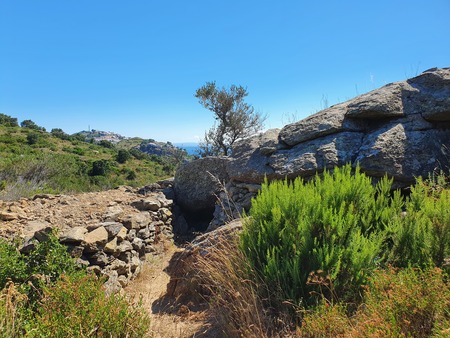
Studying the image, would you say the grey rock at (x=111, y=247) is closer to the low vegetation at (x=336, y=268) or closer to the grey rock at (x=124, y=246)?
the grey rock at (x=124, y=246)

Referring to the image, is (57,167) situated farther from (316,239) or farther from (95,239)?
(316,239)

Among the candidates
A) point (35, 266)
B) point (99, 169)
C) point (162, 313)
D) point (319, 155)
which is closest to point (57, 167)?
point (99, 169)

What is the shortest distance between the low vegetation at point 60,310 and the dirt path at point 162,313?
0.33m

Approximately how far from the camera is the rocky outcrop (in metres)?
5.62

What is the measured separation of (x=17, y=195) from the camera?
847 centimetres

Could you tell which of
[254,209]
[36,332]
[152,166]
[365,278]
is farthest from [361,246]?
[152,166]

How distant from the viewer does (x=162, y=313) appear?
4352 mm

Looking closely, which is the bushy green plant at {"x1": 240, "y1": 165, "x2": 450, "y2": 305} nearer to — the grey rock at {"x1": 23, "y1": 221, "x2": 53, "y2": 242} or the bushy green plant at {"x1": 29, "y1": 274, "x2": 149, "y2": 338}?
the bushy green plant at {"x1": 29, "y1": 274, "x2": 149, "y2": 338}

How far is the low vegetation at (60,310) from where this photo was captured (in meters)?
2.48

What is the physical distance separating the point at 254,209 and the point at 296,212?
564 mm

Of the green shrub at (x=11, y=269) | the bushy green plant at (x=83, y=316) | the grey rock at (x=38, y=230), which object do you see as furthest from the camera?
the grey rock at (x=38, y=230)

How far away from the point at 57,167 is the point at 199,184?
31.2 ft

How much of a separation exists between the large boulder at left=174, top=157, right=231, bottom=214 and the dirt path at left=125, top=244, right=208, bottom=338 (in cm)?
293

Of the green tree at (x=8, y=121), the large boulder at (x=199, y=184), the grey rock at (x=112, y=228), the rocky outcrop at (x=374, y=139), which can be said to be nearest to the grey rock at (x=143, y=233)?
the grey rock at (x=112, y=228)
